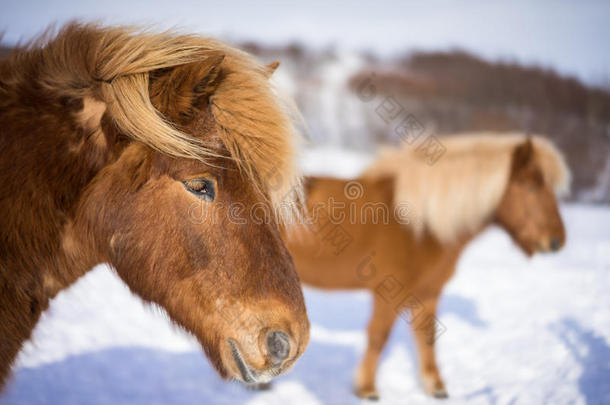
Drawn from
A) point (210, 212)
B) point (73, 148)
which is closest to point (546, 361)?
point (210, 212)

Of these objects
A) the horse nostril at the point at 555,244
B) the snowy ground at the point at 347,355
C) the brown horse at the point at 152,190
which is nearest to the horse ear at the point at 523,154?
the horse nostril at the point at 555,244

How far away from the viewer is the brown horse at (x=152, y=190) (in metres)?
1.06

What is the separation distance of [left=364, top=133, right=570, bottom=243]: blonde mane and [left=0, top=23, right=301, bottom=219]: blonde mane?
2233mm

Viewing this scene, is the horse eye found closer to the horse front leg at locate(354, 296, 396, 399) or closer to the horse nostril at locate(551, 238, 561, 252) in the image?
the horse front leg at locate(354, 296, 396, 399)

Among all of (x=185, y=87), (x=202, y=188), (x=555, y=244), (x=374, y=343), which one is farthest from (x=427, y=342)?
(x=185, y=87)

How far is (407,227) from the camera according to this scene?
10.3ft

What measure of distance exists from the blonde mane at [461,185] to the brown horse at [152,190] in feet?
7.55

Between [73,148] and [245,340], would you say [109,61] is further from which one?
[245,340]

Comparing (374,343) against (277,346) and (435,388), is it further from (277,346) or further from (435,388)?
(277,346)

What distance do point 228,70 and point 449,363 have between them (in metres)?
3.69

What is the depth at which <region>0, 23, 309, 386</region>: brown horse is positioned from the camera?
3.49ft

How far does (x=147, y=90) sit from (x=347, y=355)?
364 centimetres

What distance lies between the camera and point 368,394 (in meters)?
3.03

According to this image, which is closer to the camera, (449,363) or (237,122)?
(237,122)
